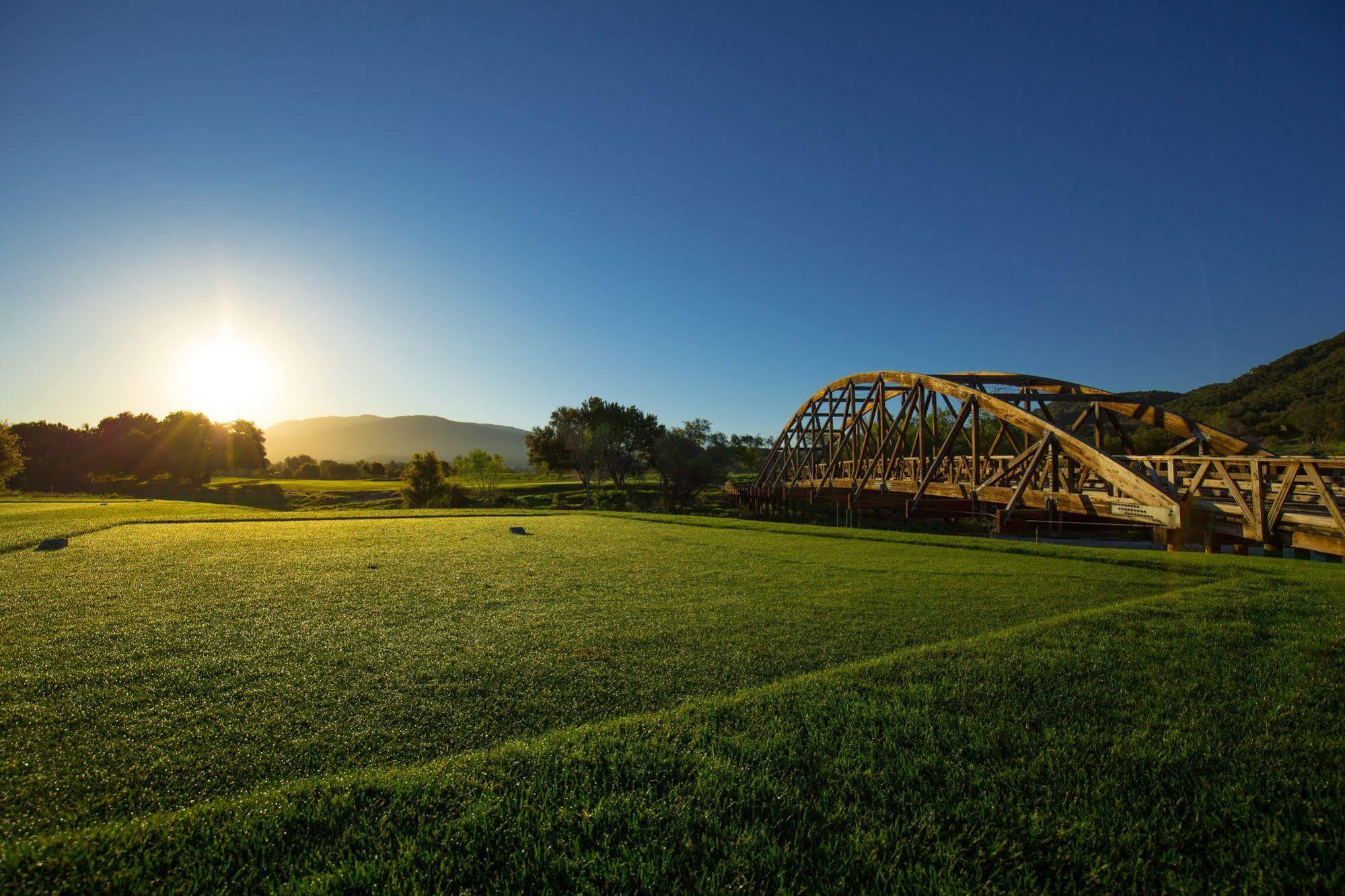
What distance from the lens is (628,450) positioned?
209ft

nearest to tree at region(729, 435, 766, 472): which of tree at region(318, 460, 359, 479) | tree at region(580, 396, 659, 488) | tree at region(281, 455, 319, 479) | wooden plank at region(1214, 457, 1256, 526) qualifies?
tree at region(580, 396, 659, 488)

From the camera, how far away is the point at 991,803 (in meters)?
2.46

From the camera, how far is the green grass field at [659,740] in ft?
6.93

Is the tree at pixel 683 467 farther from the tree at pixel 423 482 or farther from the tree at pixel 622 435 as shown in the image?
Result: the tree at pixel 423 482

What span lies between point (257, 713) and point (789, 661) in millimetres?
3753

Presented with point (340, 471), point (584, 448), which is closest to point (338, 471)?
point (340, 471)

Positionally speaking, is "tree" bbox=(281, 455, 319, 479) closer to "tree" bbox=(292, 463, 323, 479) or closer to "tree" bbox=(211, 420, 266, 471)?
"tree" bbox=(292, 463, 323, 479)

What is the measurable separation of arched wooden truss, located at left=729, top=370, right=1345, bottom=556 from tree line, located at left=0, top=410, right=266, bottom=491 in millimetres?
64836

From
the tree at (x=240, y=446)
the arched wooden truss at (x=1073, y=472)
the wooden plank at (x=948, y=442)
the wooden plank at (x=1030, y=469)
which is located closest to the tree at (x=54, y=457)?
the tree at (x=240, y=446)

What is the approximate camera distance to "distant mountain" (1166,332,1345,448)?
43.1 meters

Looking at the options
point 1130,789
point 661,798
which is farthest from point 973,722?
point 661,798

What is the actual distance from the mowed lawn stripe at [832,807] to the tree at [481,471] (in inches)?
1901

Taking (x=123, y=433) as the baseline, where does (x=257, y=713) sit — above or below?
below

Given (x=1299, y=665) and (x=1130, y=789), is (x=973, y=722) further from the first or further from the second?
(x=1299, y=665)
